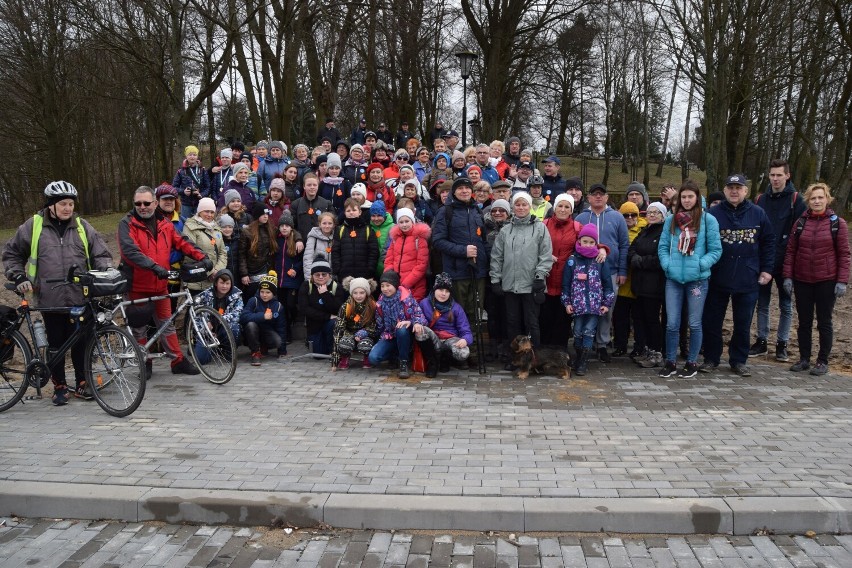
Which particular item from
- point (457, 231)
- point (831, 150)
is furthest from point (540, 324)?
point (831, 150)

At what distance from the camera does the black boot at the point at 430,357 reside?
7.62 metres

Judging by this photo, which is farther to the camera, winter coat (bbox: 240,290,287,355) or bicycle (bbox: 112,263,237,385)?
winter coat (bbox: 240,290,287,355)

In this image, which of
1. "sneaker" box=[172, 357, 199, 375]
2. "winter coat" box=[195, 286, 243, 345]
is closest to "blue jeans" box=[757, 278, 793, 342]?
"winter coat" box=[195, 286, 243, 345]

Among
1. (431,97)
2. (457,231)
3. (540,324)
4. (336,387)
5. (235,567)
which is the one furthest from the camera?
(431,97)

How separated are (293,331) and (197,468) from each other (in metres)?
4.55

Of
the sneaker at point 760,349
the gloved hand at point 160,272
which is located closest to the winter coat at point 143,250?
the gloved hand at point 160,272

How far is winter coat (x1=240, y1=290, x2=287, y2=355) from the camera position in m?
8.27

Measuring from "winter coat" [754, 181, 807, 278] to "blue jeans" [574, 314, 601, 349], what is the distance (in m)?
2.30

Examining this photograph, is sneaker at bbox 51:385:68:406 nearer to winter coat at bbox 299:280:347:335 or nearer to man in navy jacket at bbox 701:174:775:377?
winter coat at bbox 299:280:347:335

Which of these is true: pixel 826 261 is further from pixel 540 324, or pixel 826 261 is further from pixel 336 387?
pixel 336 387

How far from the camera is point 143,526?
4445 mm

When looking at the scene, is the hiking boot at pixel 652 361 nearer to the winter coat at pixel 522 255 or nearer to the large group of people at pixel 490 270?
the large group of people at pixel 490 270

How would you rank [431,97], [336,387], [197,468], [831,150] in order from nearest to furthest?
[197,468]
[336,387]
[831,150]
[431,97]

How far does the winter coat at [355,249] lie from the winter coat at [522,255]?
1725 millimetres
